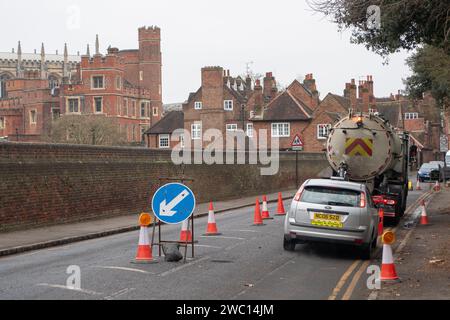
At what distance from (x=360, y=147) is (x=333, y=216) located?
6579 mm

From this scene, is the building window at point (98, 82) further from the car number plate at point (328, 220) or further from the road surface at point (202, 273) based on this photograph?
the car number plate at point (328, 220)

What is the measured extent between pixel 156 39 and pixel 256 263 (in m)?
90.4

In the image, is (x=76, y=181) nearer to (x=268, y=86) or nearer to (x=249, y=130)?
(x=249, y=130)

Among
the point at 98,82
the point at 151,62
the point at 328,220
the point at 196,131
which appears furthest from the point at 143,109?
the point at 328,220

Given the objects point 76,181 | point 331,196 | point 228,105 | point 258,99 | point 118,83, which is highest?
point 118,83

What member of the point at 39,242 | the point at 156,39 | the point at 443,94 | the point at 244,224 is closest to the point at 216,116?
the point at 156,39

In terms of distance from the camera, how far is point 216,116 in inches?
2763

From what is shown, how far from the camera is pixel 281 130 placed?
64.8 m

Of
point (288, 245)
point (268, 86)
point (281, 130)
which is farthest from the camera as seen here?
point (268, 86)

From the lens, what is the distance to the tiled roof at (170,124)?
76544 mm

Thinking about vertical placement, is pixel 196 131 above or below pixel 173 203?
above

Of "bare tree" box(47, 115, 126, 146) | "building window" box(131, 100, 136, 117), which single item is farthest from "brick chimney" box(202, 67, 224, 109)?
"building window" box(131, 100, 136, 117)

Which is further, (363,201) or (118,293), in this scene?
(363,201)
